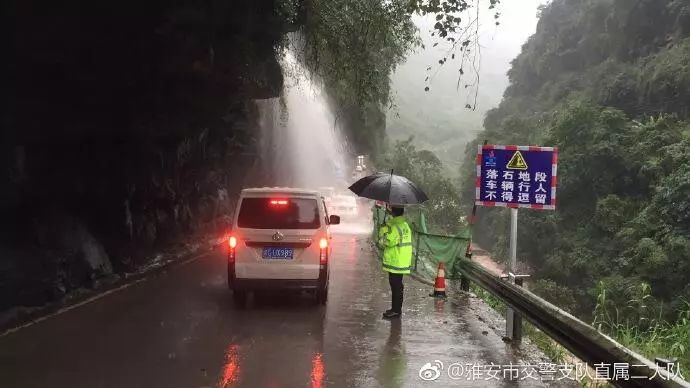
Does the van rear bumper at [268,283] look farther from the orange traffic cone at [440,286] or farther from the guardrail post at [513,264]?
the guardrail post at [513,264]

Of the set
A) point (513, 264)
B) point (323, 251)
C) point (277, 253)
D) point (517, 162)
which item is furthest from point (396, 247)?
point (517, 162)

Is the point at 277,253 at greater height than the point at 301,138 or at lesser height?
lesser

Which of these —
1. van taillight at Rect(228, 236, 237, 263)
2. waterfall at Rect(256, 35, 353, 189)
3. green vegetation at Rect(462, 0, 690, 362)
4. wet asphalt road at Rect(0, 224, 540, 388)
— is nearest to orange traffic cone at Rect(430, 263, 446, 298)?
wet asphalt road at Rect(0, 224, 540, 388)

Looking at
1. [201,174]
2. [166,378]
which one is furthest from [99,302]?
[201,174]

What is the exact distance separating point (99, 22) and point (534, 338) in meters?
8.21

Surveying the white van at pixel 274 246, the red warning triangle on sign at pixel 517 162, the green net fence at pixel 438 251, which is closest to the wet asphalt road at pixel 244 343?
the white van at pixel 274 246

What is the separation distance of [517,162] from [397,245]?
2.19 m

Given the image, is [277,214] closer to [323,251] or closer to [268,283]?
[323,251]

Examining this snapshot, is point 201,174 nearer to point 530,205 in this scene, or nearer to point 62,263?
point 62,263

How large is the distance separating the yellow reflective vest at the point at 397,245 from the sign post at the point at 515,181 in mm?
1365

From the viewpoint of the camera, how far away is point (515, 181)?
7.38 meters

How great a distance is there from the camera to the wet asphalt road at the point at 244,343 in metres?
5.74

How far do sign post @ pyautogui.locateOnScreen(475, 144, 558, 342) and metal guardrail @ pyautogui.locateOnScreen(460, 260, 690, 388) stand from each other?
1.49 feet

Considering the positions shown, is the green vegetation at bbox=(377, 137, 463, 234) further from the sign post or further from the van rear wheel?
the sign post
